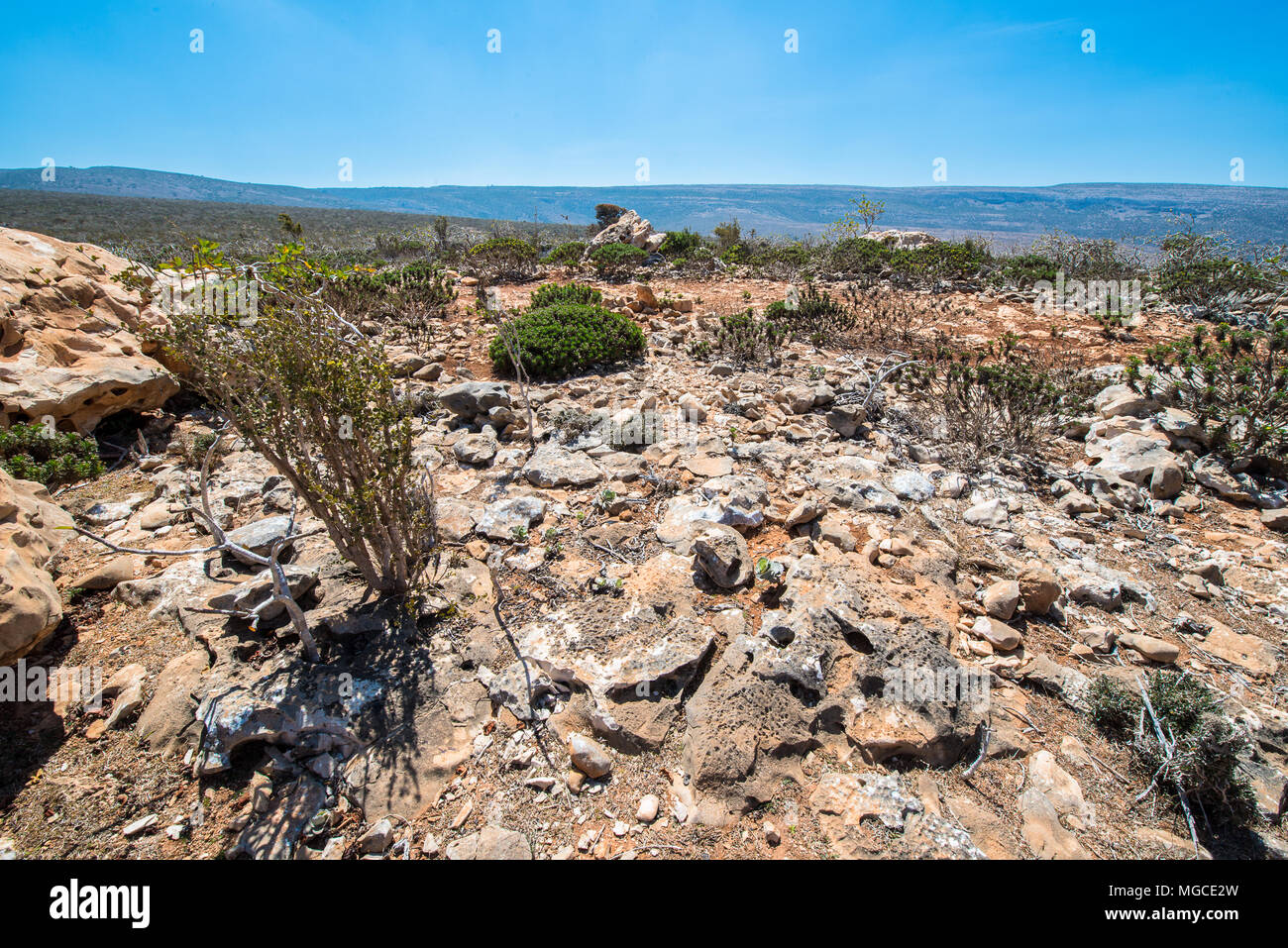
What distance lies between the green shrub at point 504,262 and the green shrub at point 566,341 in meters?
6.73

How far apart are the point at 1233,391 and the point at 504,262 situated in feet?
46.4

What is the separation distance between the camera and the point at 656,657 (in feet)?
9.70

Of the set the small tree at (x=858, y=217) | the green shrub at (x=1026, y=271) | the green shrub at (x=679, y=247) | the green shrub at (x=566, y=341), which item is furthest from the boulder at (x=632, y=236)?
the green shrub at (x=566, y=341)

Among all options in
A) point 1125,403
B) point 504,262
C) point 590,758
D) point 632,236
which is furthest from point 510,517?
point 632,236

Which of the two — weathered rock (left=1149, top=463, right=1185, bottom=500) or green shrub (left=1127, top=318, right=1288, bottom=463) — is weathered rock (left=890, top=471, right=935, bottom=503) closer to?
weathered rock (left=1149, top=463, right=1185, bottom=500)

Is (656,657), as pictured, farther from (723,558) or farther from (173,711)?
(173,711)

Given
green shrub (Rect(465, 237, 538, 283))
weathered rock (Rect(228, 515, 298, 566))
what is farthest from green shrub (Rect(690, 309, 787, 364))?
green shrub (Rect(465, 237, 538, 283))

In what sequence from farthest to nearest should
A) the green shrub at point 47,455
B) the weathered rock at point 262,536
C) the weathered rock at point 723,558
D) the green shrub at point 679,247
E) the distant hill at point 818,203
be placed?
the distant hill at point 818,203 → the green shrub at point 679,247 → the green shrub at point 47,455 → the weathered rock at point 262,536 → the weathered rock at point 723,558

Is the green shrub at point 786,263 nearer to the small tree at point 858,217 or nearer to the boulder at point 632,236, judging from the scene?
the small tree at point 858,217

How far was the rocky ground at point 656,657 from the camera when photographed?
2.31m

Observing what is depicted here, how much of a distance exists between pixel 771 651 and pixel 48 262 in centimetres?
866

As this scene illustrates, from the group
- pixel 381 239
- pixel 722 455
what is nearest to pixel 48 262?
pixel 722 455

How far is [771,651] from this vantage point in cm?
296

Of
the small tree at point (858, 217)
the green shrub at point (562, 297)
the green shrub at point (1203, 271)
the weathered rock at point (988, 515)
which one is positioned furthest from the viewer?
the small tree at point (858, 217)
